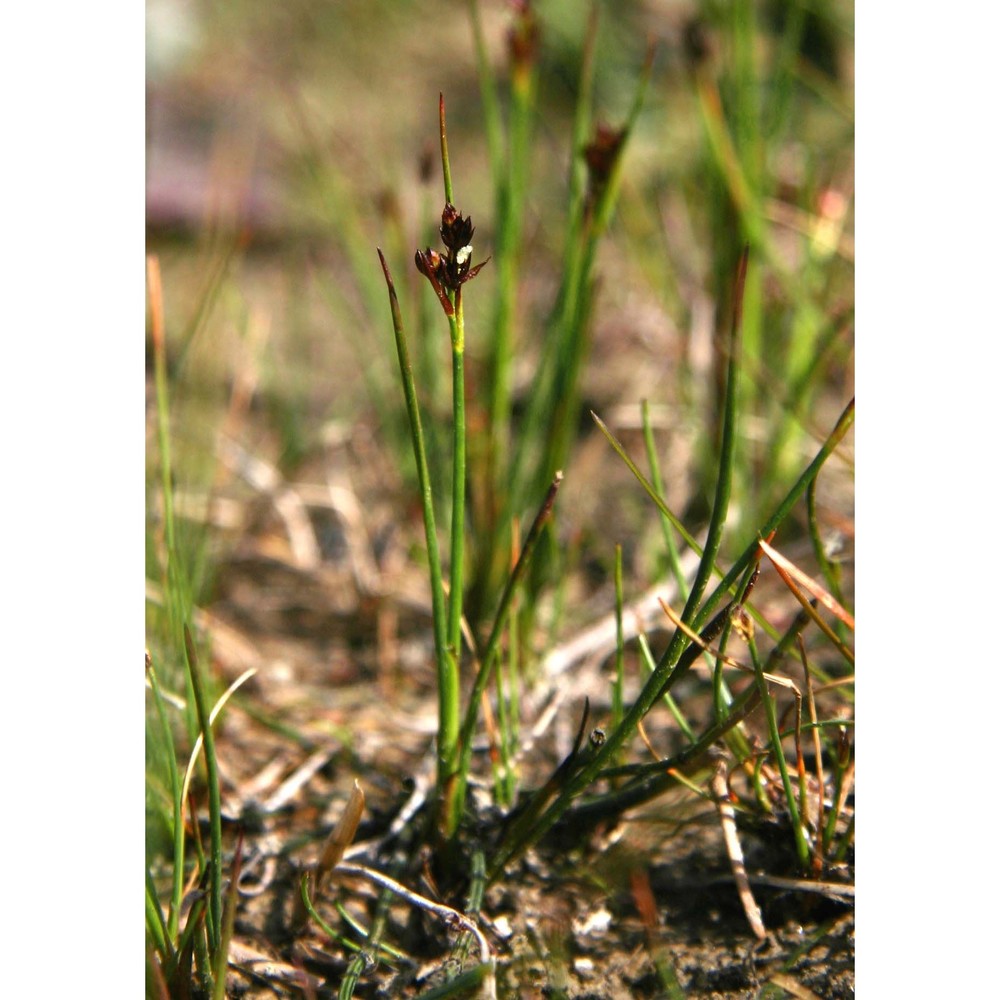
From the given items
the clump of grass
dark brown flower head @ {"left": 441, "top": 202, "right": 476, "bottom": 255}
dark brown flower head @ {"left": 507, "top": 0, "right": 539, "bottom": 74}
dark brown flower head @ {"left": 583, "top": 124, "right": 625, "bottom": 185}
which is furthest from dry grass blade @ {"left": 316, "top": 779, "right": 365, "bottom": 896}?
dark brown flower head @ {"left": 507, "top": 0, "right": 539, "bottom": 74}

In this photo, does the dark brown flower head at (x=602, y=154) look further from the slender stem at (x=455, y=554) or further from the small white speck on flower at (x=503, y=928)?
the small white speck on flower at (x=503, y=928)

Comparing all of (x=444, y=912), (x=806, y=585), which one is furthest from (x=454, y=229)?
(x=444, y=912)

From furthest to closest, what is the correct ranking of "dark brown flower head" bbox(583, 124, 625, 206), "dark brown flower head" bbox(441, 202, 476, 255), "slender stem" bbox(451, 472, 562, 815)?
"dark brown flower head" bbox(583, 124, 625, 206)
"slender stem" bbox(451, 472, 562, 815)
"dark brown flower head" bbox(441, 202, 476, 255)

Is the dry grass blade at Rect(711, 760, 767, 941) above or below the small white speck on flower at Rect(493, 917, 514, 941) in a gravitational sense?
above

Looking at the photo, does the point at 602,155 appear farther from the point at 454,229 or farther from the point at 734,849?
the point at 734,849

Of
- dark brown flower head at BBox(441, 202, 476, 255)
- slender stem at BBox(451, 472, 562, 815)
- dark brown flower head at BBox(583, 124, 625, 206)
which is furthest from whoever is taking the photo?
dark brown flower head at BBox(583, 124, 625, 206)

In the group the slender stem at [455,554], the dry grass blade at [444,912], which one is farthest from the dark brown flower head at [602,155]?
the dry grass blade at [444,912]

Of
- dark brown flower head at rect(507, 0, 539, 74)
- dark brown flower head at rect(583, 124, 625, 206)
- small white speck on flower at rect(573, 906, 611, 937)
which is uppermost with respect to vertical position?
dark brown flower head at rect(507, 0, 539, 74)

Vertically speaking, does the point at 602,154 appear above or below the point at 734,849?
above

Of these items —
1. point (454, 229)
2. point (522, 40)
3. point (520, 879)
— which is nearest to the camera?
point (454, 229)

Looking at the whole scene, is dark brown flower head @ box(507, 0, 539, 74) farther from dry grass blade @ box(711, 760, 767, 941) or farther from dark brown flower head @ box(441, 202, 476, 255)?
dry grass blade @ box(711, 760, 767, 941)
